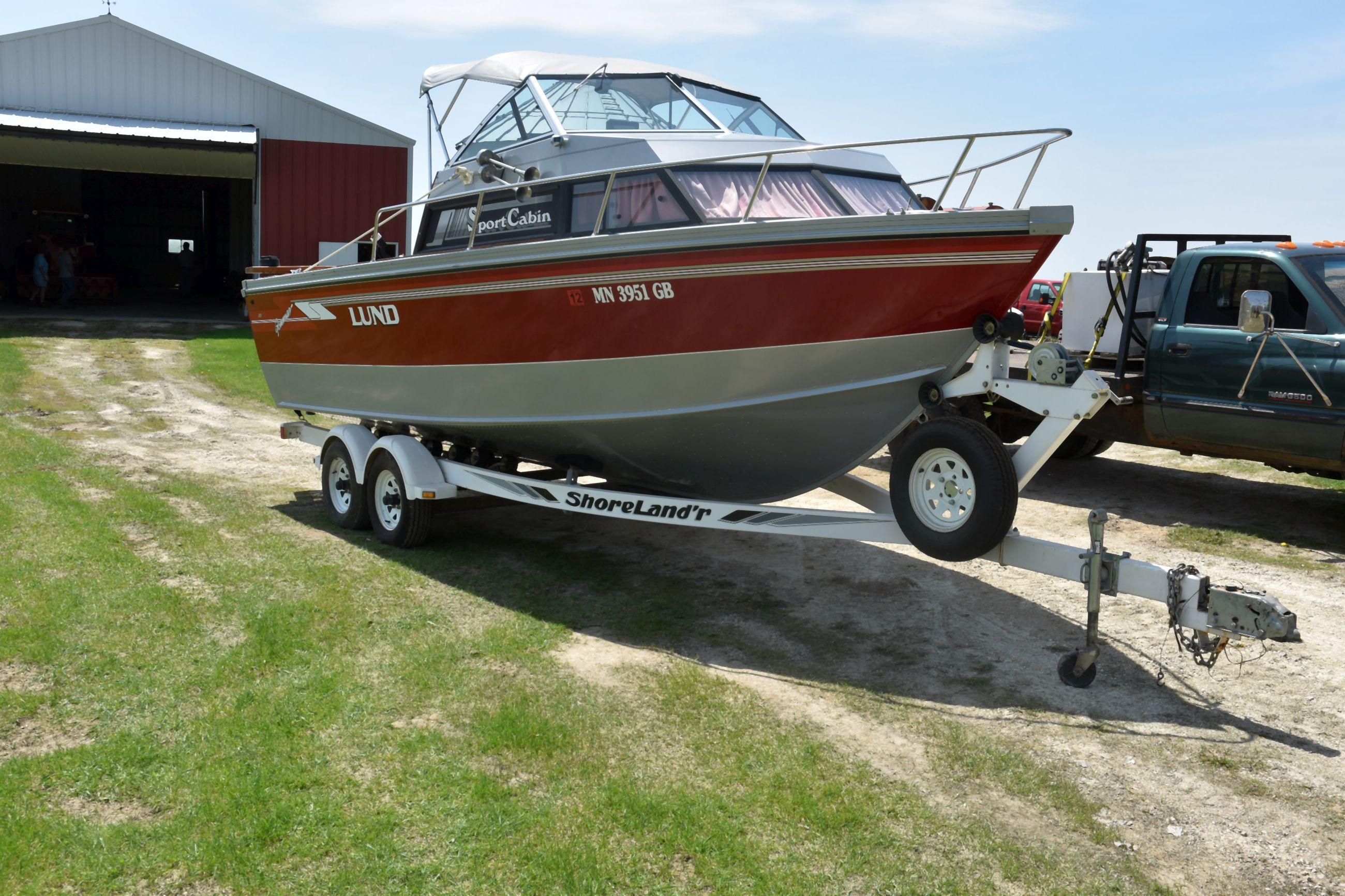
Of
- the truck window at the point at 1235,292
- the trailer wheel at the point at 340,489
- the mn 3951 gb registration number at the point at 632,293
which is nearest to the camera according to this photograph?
the mn 3951 gb registration number at the point at 632,293

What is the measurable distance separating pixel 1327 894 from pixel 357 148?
887 inches

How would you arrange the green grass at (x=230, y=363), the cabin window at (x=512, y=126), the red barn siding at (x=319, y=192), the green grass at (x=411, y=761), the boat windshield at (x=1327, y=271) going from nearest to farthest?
the green grass at (x=411, y=761), the cabin window at (x=512, y=126), the boat windshield at (x=1327, y=271), the green grass at (x=230, y=363), the red barn siding at (x=319, y=192)

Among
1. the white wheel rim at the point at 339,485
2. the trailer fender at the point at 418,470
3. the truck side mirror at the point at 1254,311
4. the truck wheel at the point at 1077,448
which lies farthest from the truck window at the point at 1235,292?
the white wheel rim at the point at 339,485

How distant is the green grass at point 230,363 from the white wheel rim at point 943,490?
10286 millimetres

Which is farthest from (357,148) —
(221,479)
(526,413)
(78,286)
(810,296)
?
(810,296)

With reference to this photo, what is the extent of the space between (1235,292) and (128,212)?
1259 inches

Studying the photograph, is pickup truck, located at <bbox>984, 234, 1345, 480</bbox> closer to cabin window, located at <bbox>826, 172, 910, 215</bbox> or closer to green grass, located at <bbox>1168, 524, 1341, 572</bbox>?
green grass, located at <bbox>1168, 524, 1341, 572</bbox>

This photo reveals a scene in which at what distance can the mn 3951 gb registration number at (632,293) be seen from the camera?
575 cm

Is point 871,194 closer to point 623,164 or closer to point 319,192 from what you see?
point 623,164

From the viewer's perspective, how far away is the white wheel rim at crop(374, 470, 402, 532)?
7533 mm

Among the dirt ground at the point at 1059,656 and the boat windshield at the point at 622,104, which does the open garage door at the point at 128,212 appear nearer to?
the dirt ground at the point at 1059,656

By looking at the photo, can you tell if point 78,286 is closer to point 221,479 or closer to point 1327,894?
point 221,479

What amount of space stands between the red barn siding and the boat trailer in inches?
Answer: 606

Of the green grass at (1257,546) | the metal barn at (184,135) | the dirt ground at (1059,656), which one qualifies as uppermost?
the metal barn at (184,135)
